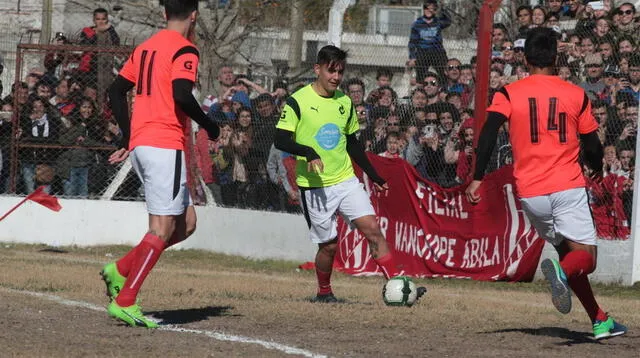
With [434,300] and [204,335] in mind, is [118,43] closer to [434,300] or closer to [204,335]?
[434,300]

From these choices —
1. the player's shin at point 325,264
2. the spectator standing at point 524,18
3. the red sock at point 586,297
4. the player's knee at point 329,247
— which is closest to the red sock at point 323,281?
the player's shin at point 325,264

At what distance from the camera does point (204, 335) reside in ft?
25.7

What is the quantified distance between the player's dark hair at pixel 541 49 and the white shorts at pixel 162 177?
235cm

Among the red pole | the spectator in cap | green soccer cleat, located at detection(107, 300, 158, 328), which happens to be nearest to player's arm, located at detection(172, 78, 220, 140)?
green soccer cleat, located at detection(107, 300, 158, 328)

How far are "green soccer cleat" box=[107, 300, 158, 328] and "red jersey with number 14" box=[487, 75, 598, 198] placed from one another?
254 centimetres

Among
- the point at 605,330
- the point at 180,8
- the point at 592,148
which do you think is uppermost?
the point at 180,8

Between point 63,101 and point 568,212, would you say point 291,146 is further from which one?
point 63,101

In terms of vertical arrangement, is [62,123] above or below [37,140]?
above

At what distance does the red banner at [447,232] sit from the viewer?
14.4 meters

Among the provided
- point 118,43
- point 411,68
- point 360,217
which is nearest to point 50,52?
point 118,43

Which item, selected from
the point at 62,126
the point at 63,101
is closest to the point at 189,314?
the point at 62,126

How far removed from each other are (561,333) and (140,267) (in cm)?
290

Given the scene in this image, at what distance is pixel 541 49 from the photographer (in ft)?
26.2

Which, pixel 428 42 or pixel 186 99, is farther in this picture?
pixel 428 42
